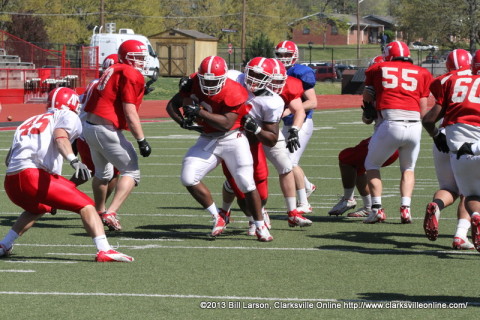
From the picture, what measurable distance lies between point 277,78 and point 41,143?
8.70 ft

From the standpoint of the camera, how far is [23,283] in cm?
716

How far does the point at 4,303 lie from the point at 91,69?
35289 millimetres

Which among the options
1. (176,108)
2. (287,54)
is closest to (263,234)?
(176,108)

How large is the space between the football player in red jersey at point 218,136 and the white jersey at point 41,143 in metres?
1.29

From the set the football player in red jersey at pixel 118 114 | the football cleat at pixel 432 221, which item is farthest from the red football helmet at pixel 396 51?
the football player in red jersey at pixel 118 114

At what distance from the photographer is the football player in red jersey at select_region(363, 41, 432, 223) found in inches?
396

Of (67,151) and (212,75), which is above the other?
(212,75)

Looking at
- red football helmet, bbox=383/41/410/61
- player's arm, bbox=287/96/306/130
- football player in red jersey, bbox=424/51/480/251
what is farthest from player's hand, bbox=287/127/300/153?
football player in red jersey, bbox=424/51/480/251

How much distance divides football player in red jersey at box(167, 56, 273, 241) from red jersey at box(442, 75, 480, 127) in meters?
1.92

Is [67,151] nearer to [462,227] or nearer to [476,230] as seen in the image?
[476,230]

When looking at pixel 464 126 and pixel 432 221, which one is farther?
pixel 432 221

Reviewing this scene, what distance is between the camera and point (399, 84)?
10.1m

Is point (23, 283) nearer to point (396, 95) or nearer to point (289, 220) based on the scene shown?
point (289, 220)

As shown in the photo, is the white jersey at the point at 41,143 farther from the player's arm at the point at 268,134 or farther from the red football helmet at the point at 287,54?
the red football helmet at the point at 287,54
